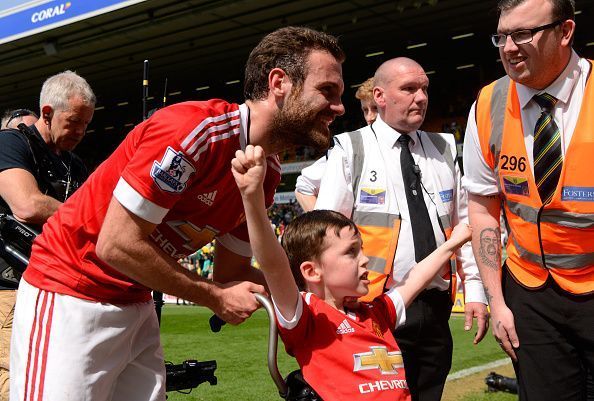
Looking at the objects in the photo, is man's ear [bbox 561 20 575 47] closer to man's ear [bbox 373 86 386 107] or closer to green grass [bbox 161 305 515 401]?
man's ear [bbox 373 86 386 107]

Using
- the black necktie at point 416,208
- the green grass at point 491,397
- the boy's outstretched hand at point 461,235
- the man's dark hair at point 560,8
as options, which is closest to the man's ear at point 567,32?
the man's dark hair at point 560,8

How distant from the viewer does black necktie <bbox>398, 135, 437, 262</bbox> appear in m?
3.31

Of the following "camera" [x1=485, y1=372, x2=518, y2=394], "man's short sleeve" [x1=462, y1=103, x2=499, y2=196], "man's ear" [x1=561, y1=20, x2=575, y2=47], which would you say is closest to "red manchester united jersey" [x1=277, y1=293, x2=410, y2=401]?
"man's short sleeve" [x1=462, y1=103, x2=499, y2=196]

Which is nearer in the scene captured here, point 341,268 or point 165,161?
point 165,161

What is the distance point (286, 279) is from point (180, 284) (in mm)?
353

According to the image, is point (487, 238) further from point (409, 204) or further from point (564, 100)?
point (564, 100)

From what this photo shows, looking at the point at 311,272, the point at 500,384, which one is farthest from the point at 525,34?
the point at 500,384

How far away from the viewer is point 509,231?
2963 mm

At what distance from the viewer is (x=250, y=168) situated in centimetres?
196

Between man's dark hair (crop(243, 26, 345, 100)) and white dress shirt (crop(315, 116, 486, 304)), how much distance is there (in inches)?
39.3

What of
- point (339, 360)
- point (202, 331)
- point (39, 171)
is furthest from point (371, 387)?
point (202, 331)

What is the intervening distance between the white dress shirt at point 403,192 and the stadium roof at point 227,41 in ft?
52.4

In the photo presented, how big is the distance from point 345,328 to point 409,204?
108cm

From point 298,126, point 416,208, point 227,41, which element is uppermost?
point 227,41
